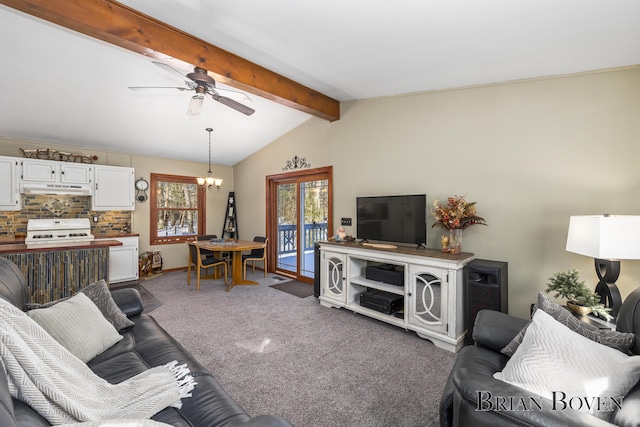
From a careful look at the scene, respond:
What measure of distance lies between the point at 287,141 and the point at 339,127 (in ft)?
4.34

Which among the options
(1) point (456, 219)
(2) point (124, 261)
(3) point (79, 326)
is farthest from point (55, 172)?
(1) point (456, 219)

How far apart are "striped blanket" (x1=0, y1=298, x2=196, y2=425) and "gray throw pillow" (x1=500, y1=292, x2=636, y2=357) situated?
177cm

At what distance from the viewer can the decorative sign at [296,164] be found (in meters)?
4.96

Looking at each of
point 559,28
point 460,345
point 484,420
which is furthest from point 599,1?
point 460,345

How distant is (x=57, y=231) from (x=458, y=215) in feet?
19.7

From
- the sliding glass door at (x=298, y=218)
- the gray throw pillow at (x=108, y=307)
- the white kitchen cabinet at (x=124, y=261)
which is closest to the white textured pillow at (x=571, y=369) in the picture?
the gray throw pillow at (x=108, y=307)

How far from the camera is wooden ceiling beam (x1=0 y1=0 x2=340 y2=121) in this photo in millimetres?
1973

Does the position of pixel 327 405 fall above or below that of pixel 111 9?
below

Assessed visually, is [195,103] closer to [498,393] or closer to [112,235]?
[498,393]

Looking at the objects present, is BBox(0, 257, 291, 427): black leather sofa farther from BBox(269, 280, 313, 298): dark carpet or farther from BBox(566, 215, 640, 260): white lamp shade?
BBox(269, 280, 313, 298): dark carpet

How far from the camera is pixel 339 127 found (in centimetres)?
438

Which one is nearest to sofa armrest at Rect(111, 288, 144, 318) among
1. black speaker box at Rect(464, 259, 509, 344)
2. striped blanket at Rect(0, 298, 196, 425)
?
striped blanket at Rect(0, 298, 196, 425)

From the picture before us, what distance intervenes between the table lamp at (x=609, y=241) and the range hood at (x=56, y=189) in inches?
255

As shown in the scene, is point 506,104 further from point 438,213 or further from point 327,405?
point 327,405
